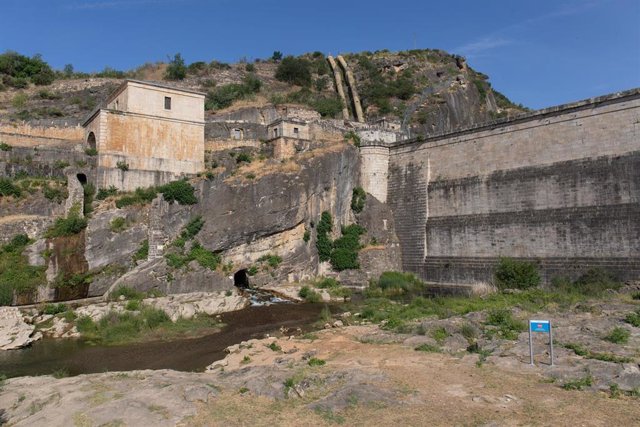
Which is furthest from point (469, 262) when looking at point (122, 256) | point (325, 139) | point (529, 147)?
point (122, 256)

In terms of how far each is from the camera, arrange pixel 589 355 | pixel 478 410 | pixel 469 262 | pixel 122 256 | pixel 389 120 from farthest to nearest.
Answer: pixel 389 120 → pixel 469 262 → pixel 122 256 → pixel 589 355 → pixel 478 410

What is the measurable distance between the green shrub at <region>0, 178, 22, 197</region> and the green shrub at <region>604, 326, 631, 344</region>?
23.6m

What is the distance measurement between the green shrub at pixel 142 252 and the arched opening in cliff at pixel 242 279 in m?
4.72

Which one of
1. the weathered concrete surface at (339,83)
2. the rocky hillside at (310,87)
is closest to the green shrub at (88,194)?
the rocky hillside at (310,87)

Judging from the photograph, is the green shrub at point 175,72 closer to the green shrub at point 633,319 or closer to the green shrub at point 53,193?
the green shrub at point 53,193

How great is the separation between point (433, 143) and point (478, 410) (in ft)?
74.6

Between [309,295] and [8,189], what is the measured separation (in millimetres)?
14837

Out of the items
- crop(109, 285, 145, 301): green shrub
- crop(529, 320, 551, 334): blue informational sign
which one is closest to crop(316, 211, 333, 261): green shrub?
crop(109, 285, 145, 301): green shrub

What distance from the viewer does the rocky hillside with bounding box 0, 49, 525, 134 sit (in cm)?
3928

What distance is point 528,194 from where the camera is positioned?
23469 mm

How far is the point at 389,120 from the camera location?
39156mm

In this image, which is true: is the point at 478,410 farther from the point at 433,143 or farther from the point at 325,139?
the point at 325,139

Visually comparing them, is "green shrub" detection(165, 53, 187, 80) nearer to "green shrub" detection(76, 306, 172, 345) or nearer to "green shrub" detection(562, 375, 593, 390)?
"green shrub" detection(76, 306, 172, 345)

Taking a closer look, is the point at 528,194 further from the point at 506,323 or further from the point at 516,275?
the point at 506,323
